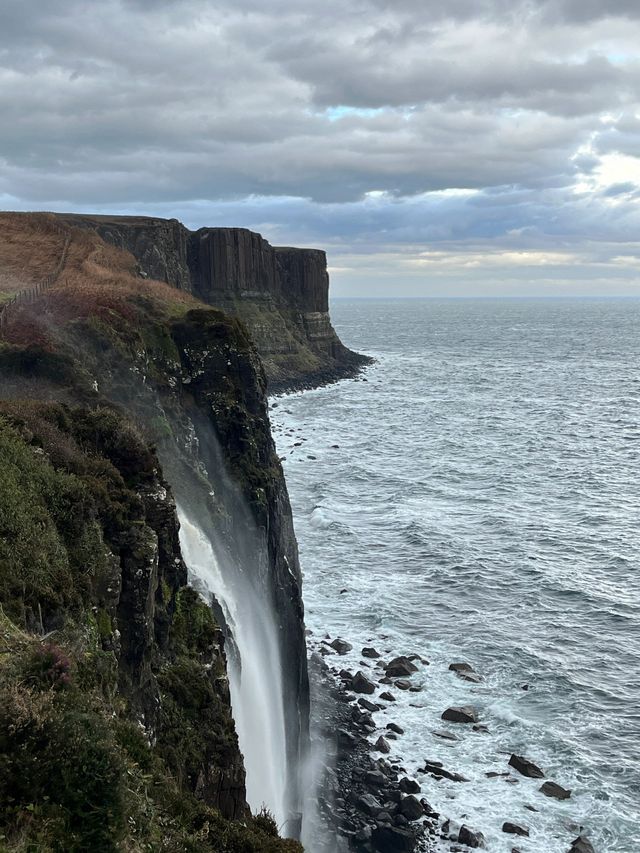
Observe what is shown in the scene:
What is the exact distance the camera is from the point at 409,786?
2808 centimetres

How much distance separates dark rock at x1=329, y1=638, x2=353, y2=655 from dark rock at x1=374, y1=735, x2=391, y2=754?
7.42 m

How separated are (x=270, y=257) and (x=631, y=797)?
410 feet

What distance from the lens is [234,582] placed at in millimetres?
26766

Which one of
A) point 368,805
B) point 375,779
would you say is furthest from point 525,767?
point 368,805

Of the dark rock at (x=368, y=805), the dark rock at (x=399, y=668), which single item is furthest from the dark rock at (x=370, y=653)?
the dark rock at (x=368, y=805)

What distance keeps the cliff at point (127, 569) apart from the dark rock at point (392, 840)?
10.1ft

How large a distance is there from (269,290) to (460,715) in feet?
384

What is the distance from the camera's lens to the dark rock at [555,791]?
27.9 meters

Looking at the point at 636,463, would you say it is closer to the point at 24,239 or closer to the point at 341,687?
the point at 341,687

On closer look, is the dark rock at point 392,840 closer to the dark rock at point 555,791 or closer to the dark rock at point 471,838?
the dark rock at point 471,838

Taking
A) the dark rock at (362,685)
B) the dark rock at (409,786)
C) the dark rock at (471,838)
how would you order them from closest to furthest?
1. the dark rock at (471,838)
2. the dark rock at (409,786)
3. the dark rock at (362,685)

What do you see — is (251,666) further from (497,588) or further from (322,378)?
(322,378)

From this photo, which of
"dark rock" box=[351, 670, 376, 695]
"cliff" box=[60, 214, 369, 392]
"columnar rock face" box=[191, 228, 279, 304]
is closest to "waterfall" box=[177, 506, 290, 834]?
"dark rock" box=[351, 670, 376, 695]

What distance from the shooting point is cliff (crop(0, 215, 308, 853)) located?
9.67 m
